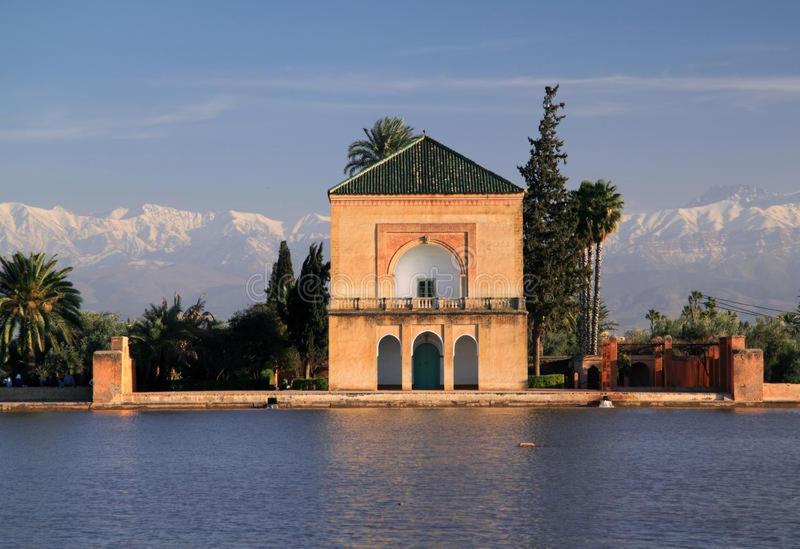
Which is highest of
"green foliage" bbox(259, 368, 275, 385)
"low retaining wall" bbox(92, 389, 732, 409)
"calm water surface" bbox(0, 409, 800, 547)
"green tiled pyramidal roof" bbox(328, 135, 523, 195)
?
"green tiled pyramidal roof" bbox(328, 135, 523, 195)

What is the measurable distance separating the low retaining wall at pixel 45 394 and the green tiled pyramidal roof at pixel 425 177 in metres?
11.1

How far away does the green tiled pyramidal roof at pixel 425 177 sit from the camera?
153 ft

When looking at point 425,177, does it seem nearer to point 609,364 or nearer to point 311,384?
point 311,384

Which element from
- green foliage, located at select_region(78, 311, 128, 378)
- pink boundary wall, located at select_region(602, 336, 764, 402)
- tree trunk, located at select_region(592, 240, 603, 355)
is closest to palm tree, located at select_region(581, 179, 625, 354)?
tree trunk, located at select_region(592, 240, 603, 355)

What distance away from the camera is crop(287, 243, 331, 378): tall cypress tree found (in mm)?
51656

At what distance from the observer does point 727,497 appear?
2398 centimetres

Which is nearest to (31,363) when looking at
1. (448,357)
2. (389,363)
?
(389,363)

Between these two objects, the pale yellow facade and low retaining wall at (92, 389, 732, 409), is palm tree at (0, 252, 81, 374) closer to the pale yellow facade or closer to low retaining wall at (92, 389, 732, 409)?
low retaining wall at (92, 389, 732, 409)

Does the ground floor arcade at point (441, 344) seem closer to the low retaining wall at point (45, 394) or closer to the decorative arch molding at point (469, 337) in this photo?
the decorative arch molding at point (469, 337)

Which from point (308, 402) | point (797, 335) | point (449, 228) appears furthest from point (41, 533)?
point (797, 335)

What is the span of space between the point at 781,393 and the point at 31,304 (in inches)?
1031

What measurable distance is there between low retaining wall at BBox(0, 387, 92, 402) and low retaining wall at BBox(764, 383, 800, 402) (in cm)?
2310

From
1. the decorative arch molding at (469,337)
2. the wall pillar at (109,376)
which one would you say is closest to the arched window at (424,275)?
the decorative arch molding at (469,337)

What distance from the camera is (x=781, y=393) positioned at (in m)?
45.2
